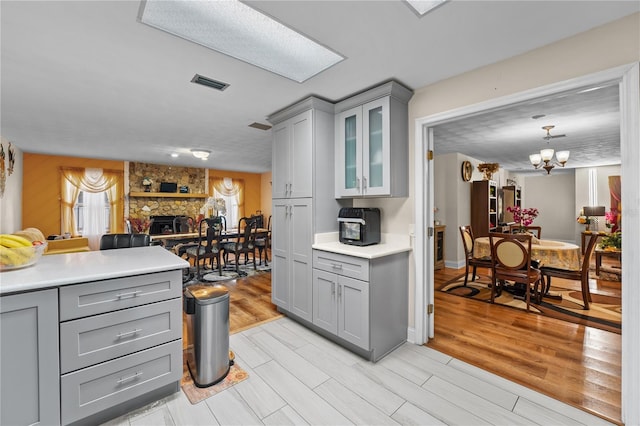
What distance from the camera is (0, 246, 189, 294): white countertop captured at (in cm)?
137

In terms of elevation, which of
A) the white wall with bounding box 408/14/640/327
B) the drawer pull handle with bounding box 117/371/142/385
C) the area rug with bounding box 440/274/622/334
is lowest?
the area rug with bounding box 440/274/622/334

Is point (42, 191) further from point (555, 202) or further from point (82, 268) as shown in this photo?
point (555, 202)

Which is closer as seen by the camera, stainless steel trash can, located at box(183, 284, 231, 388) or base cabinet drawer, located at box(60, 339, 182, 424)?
base cabinet drawer, located at box(60, 339, 182, 424)

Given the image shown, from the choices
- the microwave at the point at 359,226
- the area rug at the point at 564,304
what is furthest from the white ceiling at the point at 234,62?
the area rug at the point at 564,304

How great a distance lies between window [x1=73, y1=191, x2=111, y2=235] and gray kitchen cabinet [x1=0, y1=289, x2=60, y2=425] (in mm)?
6709

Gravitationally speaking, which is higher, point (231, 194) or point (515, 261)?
point (231, 194)

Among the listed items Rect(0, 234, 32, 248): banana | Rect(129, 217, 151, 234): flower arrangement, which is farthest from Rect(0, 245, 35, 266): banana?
Rect(129, 217, 151, 234): flower arrangement

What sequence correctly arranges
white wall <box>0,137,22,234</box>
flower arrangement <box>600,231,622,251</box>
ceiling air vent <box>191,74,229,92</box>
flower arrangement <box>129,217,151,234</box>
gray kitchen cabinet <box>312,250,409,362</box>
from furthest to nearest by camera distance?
1. flower arrangement <box>129,217,151,234</box>
2. flower arrangement <box>600,231,622,251</box>
3. white wall <box>0,137,22,234</box>
4. ceiling air vent <box>191,74,229,92</box>
5. gray kitchen cabinet <box>312,250,409,362</box>

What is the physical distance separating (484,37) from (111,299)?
285cm

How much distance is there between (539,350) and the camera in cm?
245

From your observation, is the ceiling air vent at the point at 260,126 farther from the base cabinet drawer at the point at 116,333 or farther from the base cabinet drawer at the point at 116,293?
the base cabinet drawer at the point at 116,333

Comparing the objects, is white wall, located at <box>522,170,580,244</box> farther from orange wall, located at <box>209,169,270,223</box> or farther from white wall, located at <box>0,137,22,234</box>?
white wall, located at <box>0,137,22,234</box>

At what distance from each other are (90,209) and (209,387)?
6902 mm

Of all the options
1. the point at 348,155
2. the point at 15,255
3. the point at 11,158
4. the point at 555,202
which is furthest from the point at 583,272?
the point at 11,158
